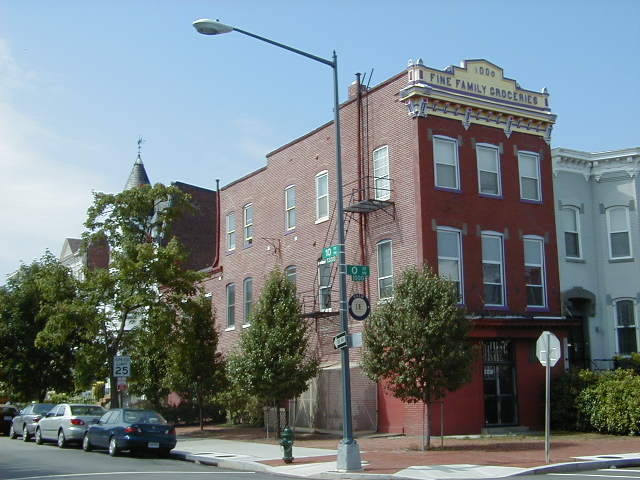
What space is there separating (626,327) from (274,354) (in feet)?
43.7

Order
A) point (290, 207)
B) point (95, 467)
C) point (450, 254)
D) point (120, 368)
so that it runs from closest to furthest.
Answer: point (95, 467)
point (450, 254)
point (120, 368)
point (290, 207)

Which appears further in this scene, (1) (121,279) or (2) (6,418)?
(2) (6,418)

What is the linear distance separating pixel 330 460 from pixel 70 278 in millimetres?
15687

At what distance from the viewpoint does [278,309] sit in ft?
84.9

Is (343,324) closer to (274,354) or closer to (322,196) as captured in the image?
(274,354)

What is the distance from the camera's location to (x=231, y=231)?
36281 millimetres

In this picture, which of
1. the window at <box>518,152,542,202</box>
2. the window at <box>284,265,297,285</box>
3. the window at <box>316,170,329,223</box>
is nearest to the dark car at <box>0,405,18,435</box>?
the window at <box>284,265,297,285</box>

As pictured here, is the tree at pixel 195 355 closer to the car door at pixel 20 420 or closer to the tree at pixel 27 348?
the car door at pixel 20 420

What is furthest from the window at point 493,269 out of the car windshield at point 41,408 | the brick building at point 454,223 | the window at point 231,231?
the car windshield at point 41,408

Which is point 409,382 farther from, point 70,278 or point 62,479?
point 70,278

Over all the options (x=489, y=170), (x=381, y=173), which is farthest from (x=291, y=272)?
(x=489, y=170)

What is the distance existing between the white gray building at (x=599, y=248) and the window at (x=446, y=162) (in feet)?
17.3

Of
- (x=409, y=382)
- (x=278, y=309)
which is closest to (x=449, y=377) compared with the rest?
(x=409, y=382)

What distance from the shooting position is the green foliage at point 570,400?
2450 centimetres
